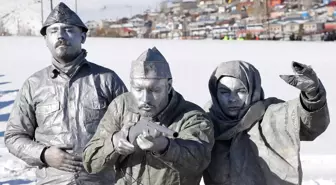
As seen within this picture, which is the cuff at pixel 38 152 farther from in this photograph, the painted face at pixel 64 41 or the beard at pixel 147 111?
the beard at pixel 147 111

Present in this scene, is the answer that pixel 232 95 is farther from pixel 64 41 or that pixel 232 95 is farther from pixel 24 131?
pixel 24 131

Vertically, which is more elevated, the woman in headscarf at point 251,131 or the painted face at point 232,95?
the painted face at point 232,95

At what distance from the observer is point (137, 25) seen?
11269 centimetres

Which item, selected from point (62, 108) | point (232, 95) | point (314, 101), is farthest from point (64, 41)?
point (314, 101)

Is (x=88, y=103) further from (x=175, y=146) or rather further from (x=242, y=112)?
(x=175, y=146)

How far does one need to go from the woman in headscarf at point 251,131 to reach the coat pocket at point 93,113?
2.92 ft

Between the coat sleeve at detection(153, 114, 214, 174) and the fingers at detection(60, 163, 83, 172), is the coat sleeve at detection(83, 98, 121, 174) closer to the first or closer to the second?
the coat sleeve at detection(153, 114, 214, 174)

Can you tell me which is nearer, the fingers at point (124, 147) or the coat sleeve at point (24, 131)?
the fingers at point (124, 147)

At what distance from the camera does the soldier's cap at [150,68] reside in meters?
2.64

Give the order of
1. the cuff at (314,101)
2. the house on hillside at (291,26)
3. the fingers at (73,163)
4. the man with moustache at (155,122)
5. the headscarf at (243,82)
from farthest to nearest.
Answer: the house on hillside at (291,26), the fingers at (73,163), the headscarf at (243,82), the cuff at (314,101), the man with moustache at (155,122)

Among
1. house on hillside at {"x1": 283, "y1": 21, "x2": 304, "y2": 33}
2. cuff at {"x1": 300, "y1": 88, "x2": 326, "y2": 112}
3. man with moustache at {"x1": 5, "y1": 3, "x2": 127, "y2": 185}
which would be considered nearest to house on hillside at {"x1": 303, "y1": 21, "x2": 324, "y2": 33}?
house on hillside at {"x1": 283, "y1": 21, "x2": 304, "y2": 33}

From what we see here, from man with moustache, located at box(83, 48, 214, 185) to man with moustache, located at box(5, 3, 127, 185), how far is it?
3.09ft

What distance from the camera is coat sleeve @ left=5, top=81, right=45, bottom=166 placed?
3.71m

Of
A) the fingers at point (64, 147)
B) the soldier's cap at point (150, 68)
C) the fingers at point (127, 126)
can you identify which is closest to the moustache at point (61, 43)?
the fingers at point (64, 147)
